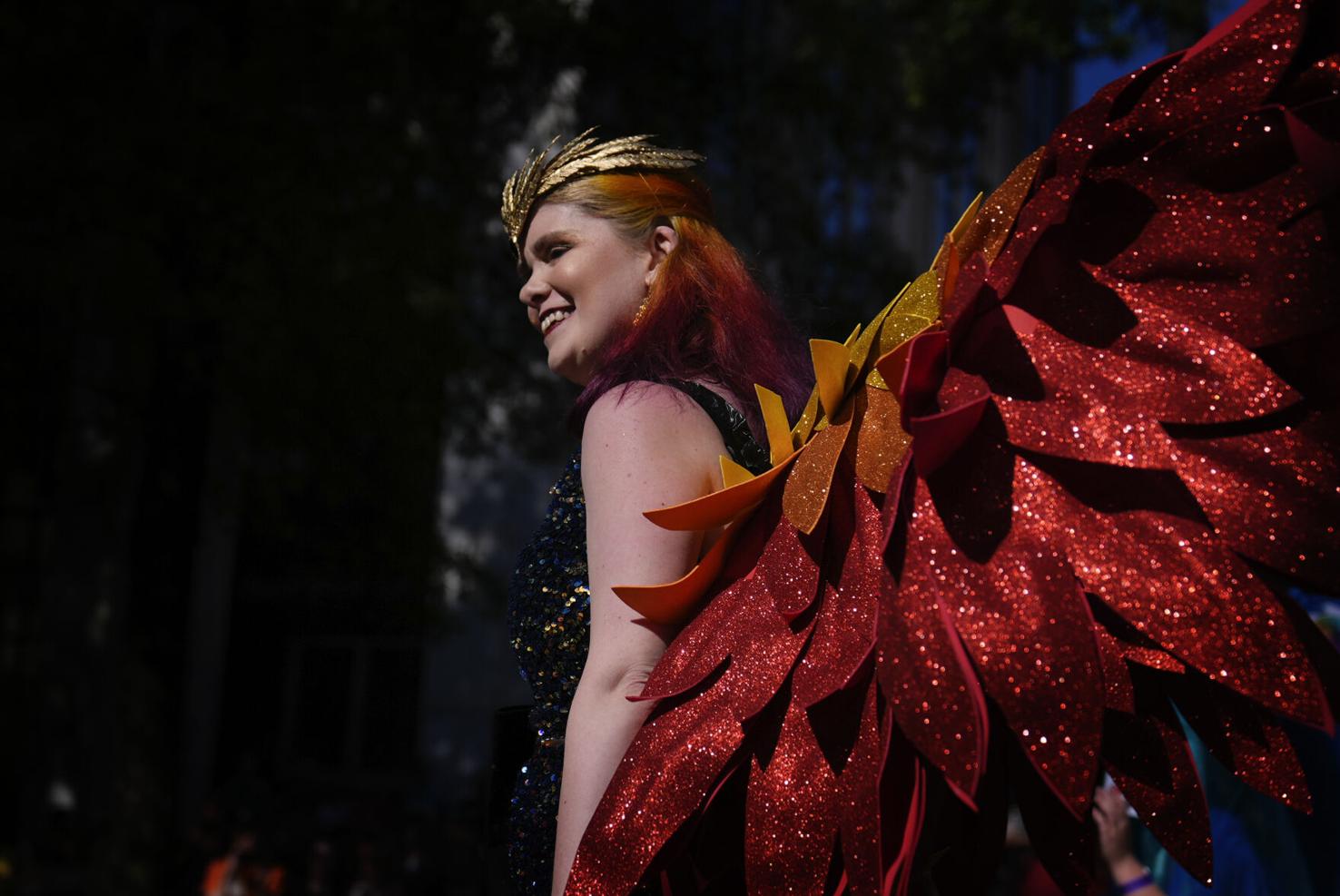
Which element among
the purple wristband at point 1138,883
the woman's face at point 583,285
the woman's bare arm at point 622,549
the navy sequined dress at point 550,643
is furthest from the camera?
the purple wristband at point 1138,883

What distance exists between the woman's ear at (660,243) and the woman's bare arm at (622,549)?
13.5 inches

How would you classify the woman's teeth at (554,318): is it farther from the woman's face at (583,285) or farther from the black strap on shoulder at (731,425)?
the black strap on shoulder at (731,425)

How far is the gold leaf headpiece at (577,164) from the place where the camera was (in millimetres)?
2092

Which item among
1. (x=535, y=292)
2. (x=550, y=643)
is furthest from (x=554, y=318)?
(x=550, y=643)

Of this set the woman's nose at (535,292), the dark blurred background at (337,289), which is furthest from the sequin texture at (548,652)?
the dark blurred background at (337,289)

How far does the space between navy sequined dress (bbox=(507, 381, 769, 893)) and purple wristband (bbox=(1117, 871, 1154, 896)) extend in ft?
7.28

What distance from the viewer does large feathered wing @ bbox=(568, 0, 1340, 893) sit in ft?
4.16

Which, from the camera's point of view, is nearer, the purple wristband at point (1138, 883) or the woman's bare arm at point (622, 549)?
the woman's bare arm at point (622, 549)

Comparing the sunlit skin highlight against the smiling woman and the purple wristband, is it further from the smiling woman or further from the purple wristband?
the purple wristband

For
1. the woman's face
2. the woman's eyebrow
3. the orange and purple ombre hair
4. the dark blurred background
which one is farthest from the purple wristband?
the dark blurred background

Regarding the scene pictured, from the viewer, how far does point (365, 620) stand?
1202 cm

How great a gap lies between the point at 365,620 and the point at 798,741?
1098cm

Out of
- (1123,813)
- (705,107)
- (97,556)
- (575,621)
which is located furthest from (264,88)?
(575,621)

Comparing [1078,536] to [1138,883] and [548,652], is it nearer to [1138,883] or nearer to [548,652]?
[548,652]
